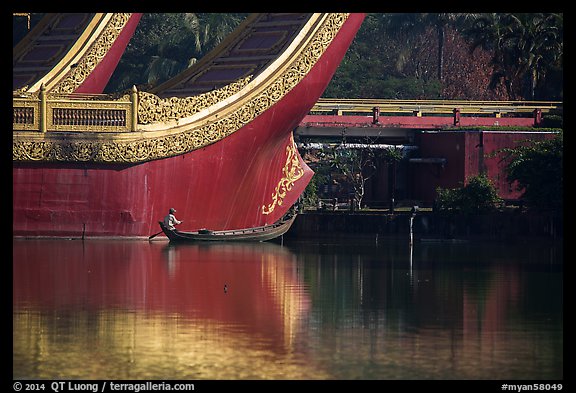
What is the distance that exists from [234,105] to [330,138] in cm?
1236

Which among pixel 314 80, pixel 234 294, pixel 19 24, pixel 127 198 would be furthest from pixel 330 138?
pixel 234 294

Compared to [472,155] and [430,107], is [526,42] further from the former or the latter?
[472,155]

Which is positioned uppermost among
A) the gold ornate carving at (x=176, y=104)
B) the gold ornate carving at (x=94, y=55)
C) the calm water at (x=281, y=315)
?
the gold ornate carving at (x=94, y=55)

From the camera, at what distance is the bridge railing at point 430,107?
53.6m

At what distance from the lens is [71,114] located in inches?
1598

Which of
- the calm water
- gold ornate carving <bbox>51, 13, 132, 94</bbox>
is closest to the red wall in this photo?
gold ornate carving <bbox>51, 13, 132, 94</bbox>

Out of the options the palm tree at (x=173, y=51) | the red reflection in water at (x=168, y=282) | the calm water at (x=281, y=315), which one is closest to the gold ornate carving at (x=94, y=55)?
the red reflection in water at (x=168, y=282)

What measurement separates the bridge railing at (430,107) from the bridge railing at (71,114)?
44.0 ft

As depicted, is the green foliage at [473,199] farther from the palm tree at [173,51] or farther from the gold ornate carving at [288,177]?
the palm tree at [173,51]

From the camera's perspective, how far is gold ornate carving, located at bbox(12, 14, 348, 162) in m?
40.2

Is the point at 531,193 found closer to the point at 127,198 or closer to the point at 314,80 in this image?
the point at 314,80

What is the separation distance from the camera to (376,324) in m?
24.0

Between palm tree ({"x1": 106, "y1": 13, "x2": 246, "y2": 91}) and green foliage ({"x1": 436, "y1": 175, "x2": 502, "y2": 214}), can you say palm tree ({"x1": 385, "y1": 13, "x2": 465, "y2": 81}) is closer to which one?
palm tree ({"x1": 106, "y1": 13, "x2": 246, "y2": 91})

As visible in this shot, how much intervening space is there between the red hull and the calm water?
3.28 m
